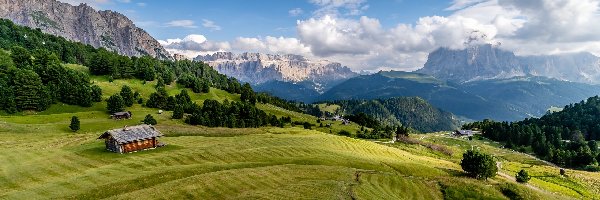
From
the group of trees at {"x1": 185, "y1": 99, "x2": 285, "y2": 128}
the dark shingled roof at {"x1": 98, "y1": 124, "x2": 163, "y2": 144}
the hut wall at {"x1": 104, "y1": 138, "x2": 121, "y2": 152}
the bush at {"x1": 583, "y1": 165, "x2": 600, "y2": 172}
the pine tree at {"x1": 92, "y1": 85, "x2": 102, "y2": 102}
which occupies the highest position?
the pine tree at {"x1": 92, "y1": 85, "x2": 102, "y2": 102}

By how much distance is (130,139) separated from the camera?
9019 cm

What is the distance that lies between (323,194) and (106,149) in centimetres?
5471

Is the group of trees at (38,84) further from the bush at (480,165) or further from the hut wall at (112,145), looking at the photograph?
the bush at (480,165)

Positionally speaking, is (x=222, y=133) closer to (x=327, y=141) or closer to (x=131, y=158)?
(x=327, y=141)

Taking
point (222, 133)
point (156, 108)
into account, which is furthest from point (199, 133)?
point (156, 108)

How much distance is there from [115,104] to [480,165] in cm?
13453

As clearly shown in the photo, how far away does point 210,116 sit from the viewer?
175m

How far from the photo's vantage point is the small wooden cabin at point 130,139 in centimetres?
8850

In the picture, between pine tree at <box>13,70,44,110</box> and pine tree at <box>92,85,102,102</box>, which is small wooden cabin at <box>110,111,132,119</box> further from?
pine tree at <box>92,85,102,102</box>

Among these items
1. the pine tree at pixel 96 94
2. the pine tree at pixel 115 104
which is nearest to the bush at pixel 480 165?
the pine tree at pixel 115 104

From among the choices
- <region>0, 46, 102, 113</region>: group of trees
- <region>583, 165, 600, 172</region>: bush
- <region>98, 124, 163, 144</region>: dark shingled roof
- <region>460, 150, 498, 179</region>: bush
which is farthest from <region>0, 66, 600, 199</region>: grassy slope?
<region>583, 165, 600, 172</region>: bush

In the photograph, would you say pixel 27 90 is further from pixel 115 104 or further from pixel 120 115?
pixel 120 115

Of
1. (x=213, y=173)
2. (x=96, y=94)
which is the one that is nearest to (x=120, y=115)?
(x=96, y=94)

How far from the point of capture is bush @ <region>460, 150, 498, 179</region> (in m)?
87.5
